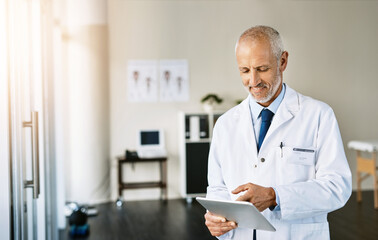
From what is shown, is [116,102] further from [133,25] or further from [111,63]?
[133,25]

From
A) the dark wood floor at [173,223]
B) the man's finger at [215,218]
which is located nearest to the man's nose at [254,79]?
the man's finger at [215,218]

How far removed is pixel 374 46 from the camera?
2.43m

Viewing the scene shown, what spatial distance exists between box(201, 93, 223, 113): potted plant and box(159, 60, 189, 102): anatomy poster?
250mm

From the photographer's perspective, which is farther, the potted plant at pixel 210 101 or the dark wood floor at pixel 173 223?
the potted plant at pixel 210 101

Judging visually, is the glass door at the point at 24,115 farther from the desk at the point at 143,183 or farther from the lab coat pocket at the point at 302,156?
the desk at the point at 143,183

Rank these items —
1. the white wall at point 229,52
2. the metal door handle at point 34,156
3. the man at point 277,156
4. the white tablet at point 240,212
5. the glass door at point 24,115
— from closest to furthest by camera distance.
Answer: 1. the white tablet at point 240,212
2. the man at point 277,156
3. the glass door at point 24,115
4. the metal door handle at point 34,156
5. the white wall at point 229,52

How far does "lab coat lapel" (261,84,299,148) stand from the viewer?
4.69ft

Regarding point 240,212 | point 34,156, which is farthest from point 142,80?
point 240,212

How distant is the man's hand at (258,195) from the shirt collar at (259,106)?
0.32 m

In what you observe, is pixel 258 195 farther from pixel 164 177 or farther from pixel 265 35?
pixel 164 177

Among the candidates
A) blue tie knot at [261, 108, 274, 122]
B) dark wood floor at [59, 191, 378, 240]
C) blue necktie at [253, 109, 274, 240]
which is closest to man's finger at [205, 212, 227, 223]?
blue necktie at [253, 109, 274, 240]

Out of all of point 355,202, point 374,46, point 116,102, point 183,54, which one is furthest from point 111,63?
point 374,46

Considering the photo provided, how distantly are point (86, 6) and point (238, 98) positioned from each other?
84.9 inches

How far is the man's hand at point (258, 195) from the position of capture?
1240mm
